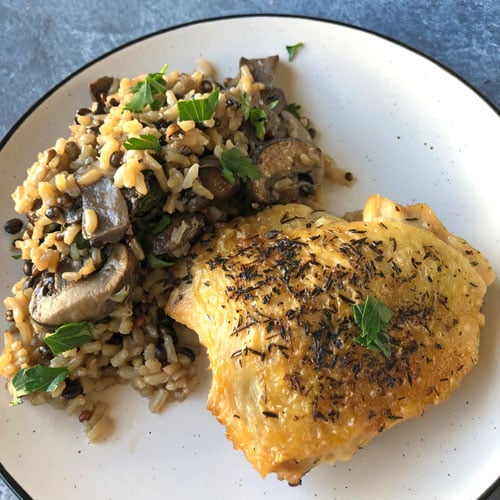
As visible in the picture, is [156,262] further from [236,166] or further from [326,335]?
[326,335]

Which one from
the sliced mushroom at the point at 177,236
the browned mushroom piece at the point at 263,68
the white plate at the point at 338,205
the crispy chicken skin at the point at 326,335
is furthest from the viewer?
the browned mushroom piece at the point at 263,68

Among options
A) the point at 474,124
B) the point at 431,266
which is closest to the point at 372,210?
the point at 431,266

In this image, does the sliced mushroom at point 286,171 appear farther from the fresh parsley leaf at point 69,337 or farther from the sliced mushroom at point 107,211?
the fresh parsley leaf at point 69,337

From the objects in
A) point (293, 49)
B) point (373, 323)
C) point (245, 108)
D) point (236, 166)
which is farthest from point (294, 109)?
point (373, 323)

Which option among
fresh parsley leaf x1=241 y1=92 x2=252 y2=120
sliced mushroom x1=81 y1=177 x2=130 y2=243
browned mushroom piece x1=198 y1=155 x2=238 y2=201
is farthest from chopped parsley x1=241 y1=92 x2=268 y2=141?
sliced mushroom x1=81 y1=177 x2=130 y2=243

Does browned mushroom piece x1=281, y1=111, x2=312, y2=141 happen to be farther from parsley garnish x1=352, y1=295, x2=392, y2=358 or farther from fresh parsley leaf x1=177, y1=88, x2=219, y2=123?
parsley garnish x1=352, y1=295, x2=392, y2=358

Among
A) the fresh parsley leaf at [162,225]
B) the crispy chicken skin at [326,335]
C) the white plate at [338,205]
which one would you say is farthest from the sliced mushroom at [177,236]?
the white plate at [338,205]
